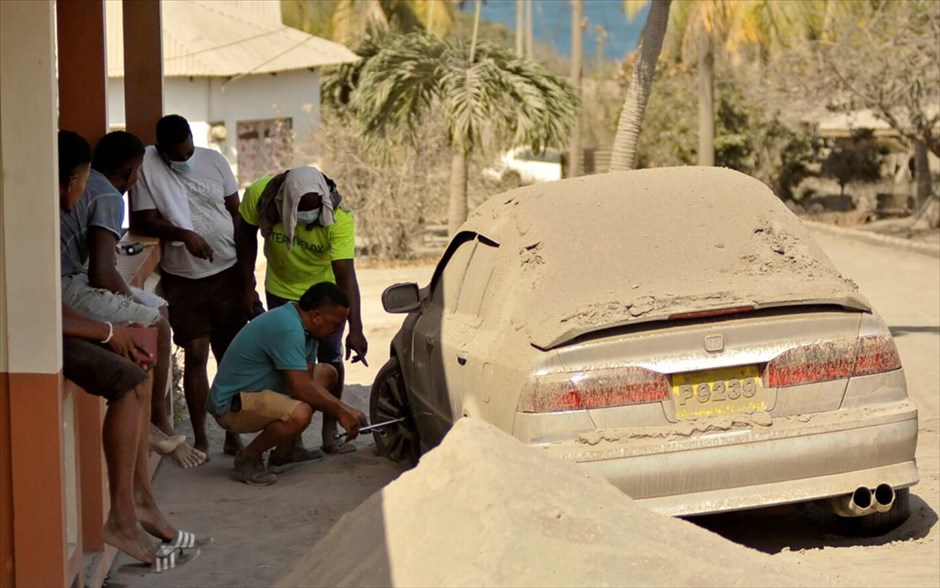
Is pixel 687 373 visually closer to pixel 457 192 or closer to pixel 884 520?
pixel 884 520

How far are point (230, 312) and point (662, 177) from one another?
3.07 meters

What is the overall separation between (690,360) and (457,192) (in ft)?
58.0

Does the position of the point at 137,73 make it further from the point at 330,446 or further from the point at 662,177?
the point at 662,177

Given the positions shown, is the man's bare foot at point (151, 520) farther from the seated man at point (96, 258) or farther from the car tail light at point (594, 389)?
the car tail light at point (594, 389)

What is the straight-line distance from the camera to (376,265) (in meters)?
23.3

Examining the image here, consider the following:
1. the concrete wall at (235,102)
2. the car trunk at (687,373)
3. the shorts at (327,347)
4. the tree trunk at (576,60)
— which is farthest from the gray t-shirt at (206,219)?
the tree trunk at (576,60)

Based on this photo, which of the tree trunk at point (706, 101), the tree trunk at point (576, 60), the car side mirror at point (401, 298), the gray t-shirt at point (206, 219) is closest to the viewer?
the car side mirror at point (401, 298)

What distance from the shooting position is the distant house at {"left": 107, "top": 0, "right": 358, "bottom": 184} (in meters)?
30.8

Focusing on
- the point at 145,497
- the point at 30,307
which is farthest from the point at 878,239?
the point at 30,307

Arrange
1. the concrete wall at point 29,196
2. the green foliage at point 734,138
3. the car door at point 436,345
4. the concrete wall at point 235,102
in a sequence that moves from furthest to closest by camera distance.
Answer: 1. the green foliage at point 734,138
2. the concrete wall at point 235,102
3. the car door at point 436,345
4. the concrete wall at point 29,196

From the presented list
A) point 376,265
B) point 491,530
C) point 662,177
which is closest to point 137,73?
point 662,177

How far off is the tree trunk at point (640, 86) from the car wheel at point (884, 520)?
7.83 metres

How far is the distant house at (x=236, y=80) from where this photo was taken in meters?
30.8

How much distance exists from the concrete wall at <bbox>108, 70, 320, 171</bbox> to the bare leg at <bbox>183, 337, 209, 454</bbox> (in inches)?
843
